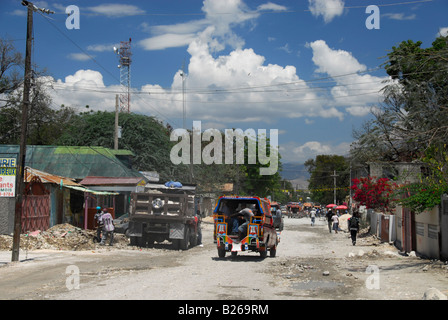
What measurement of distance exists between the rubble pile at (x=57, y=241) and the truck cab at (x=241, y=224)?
6.71 meters

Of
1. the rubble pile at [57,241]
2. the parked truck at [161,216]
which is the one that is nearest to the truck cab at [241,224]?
the parked truck at [161,216]

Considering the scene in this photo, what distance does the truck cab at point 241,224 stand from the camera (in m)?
18.0

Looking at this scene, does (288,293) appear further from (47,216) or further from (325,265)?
(47,216)

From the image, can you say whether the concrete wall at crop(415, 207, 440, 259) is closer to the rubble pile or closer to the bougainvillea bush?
the rubble pile

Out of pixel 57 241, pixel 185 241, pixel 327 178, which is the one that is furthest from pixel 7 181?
pixel 327 178

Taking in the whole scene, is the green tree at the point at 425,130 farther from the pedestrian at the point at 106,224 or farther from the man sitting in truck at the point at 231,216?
the pedestrian at the point at 106,224

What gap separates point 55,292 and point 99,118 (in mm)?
47909

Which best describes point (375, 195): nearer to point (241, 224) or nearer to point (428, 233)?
point (428, 233)

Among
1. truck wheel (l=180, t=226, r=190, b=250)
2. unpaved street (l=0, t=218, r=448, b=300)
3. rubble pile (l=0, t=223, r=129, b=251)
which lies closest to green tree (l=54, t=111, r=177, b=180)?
rubble pile (l=0, t=223, r=129, b=251)

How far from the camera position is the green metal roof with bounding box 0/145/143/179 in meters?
40.9

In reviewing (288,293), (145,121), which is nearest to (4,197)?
(288,293)

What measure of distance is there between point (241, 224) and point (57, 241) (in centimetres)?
898

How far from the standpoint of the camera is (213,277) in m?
13.3

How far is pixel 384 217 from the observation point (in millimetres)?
30266
